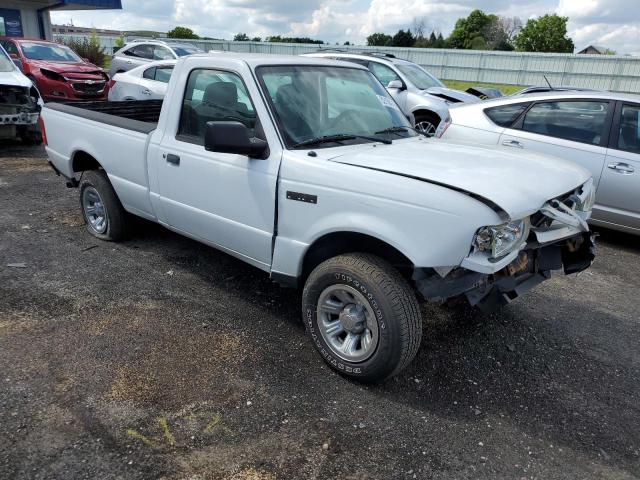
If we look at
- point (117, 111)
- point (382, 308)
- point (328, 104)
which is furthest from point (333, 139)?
point (117, 111)

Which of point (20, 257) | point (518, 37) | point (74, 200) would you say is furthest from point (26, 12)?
point (518, 37)

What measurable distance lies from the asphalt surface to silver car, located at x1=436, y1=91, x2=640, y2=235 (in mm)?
1177

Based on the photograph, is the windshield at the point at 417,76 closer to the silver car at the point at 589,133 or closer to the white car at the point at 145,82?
the silver car at the point at 589,133

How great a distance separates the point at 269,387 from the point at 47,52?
44.8ft

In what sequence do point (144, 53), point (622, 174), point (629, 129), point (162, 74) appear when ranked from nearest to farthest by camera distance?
point (622, 174)
point (629, 129)
point (162, 74)
point (144, 53)

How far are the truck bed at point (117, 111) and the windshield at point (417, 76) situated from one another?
6.45m

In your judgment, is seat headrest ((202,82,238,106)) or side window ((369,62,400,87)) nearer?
seat headrest ((202,82,238,106))

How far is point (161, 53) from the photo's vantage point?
46.8 ft

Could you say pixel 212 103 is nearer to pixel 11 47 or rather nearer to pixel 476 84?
pixel 11 47

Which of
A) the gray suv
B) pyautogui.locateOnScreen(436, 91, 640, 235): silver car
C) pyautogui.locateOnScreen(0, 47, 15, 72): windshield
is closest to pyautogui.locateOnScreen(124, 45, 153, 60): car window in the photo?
the gray suv

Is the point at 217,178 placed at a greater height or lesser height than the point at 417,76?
lesser

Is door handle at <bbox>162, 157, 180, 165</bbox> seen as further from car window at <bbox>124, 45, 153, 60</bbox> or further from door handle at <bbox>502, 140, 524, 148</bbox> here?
car window at <bbox>124, 45, 153, 60</bbox>

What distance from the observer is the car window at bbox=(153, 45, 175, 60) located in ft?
46.1

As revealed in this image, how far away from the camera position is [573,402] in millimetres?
3154
